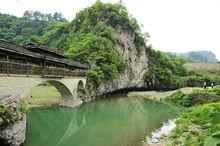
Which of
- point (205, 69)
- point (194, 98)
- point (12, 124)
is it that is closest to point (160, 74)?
point (205, 69)

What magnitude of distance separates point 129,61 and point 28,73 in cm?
5039

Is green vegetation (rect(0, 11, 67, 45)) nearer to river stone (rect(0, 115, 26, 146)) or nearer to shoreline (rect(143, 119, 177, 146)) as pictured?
shoreline (rect(143, 119, 177, 146))

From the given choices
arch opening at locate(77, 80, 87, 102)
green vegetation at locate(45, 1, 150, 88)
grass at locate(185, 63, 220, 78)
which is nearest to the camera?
arch opening at locate(77, 80, 87, 102)

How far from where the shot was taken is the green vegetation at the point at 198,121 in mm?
4260

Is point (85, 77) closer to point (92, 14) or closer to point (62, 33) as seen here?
point (92, 14)

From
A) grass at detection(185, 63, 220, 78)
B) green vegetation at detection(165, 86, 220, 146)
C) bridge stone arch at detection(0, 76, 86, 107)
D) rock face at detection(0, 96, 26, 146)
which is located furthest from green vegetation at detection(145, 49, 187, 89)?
rock face at detection(0, 96, 26, 146)

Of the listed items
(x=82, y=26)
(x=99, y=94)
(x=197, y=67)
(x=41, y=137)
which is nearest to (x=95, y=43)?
(x=99, y=94)

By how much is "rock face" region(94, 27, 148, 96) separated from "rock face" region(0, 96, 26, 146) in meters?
42.3

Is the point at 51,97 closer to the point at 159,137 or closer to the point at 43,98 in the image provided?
the point at 43,98

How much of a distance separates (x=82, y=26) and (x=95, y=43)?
1592 centimetres

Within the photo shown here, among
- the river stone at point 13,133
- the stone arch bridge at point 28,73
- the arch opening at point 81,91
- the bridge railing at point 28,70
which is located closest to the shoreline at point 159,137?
the river stone at point 13,133

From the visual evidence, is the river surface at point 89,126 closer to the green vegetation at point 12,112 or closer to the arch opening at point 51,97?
the arch opening at point 51,97

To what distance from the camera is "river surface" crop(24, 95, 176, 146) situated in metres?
21.1

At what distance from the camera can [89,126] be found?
90.7ft
